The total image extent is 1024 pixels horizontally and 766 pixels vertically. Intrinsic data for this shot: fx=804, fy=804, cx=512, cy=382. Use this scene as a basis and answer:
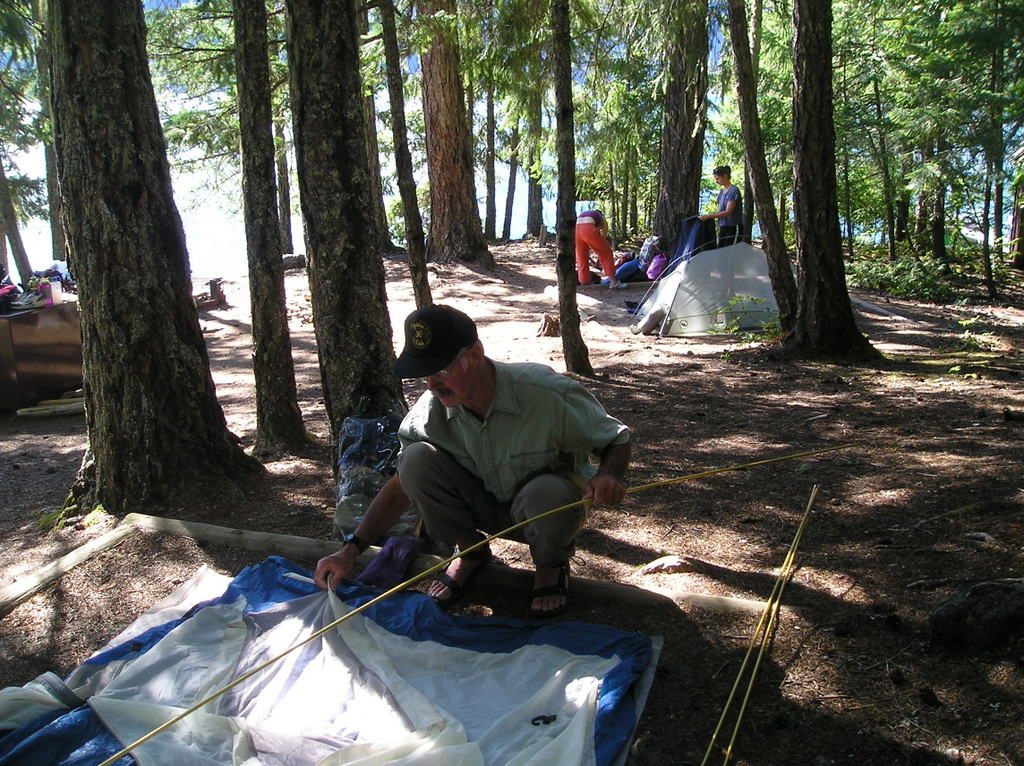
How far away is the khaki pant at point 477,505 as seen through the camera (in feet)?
9.00

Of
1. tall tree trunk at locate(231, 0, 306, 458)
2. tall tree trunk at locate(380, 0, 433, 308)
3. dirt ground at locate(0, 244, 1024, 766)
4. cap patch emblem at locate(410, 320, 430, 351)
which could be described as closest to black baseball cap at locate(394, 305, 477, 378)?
cap patch emblem at locate(410, 320, 430, 351)

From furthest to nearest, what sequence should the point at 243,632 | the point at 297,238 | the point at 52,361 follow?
the point at 297,238
the point at 52,361
the point at 243,632

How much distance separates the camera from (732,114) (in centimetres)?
2148

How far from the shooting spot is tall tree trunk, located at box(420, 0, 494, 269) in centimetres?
1295


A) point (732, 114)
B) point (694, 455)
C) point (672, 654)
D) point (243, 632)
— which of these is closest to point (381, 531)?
point (243, 632)

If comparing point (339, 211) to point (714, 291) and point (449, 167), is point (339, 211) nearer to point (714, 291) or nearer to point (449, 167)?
point (714, 291)

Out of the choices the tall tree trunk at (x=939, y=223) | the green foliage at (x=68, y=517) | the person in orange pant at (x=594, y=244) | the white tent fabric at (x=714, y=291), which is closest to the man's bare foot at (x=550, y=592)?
the green foliage at (x=68, y=517)

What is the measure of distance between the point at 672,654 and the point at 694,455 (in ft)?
7.76

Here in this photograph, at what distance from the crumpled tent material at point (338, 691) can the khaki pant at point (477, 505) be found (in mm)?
269

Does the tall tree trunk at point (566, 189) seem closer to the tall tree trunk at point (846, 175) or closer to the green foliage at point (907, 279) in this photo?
the green foliage at point (907, 279)

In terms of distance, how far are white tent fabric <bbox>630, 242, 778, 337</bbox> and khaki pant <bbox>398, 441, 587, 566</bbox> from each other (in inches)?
260

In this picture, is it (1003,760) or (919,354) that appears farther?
(919,354)

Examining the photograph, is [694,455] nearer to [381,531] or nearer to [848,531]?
[848,531]

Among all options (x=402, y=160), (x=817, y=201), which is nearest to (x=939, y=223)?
(x=817, y=201)
